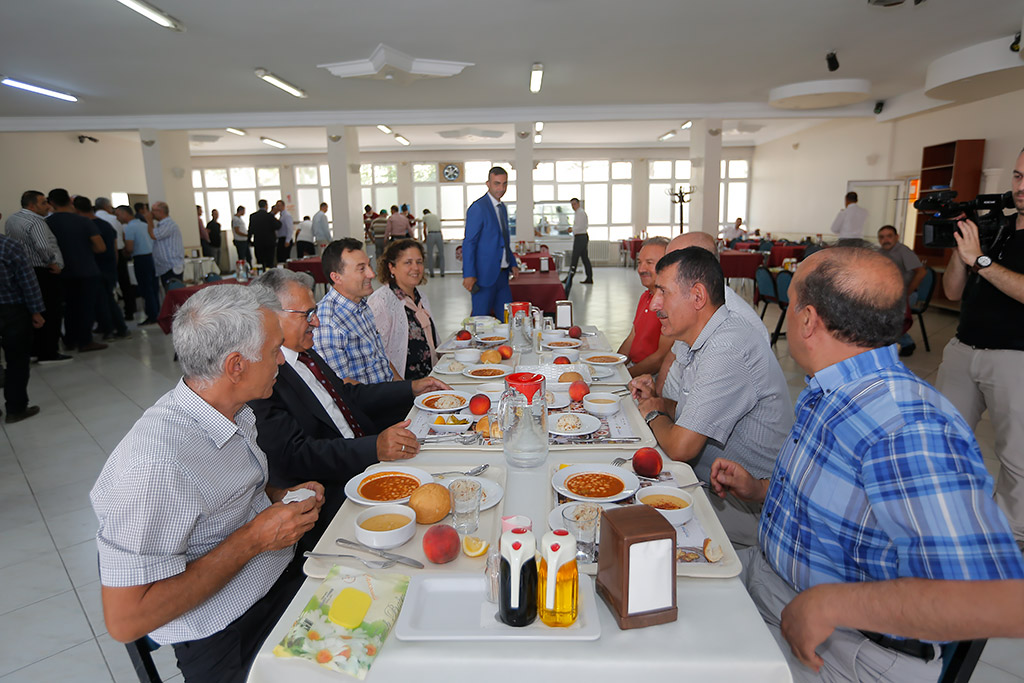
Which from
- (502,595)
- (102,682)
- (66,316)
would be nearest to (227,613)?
(502,595)

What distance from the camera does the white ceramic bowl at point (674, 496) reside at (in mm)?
1245

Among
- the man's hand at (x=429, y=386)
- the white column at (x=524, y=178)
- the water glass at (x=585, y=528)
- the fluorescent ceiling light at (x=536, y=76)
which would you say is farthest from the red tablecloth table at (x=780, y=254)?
the water glass at (x=585, y=528)

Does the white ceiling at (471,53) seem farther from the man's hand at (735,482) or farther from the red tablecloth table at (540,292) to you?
the man's hand at (735,482)

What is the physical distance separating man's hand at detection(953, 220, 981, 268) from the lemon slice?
247cm

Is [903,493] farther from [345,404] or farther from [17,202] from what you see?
[17,202]

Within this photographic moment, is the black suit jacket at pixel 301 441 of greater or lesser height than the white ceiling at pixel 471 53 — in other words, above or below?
below

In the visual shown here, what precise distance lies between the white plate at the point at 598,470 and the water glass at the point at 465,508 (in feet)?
0.74

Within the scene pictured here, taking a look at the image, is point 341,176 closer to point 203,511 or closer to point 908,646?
point 203,511

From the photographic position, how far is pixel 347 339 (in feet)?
8.87

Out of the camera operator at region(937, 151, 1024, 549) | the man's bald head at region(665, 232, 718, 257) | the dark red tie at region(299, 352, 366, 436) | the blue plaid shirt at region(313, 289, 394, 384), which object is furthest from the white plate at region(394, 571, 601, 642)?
the camera operator at region(937, 151, 1024, 549)

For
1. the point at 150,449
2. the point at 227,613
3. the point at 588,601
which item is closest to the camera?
the point at 588,601

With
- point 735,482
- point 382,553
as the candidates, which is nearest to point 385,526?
point 382,553

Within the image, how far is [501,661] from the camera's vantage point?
3.05 feet

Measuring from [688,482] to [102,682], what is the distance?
2010 millimetres
